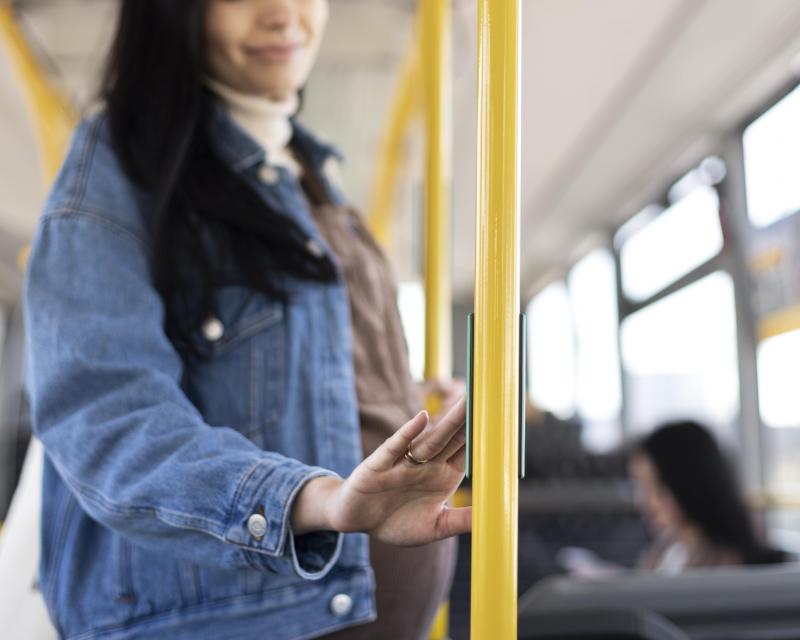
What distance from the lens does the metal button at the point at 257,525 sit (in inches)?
23.2

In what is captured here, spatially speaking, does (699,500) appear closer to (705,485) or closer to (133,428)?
(705,485)

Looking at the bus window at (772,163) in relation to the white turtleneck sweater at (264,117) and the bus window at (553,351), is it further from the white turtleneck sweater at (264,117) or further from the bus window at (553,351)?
the bus window at (553,351)

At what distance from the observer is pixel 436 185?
46.8 inches

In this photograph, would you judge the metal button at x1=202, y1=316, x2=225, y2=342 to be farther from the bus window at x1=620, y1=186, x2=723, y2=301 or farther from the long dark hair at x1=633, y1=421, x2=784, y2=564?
the bus window at x1=620, y1=186, x2=723, y2=301

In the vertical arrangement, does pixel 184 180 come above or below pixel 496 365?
above

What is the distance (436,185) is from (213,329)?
514 millimetres

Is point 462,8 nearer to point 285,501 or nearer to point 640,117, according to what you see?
point 640,117

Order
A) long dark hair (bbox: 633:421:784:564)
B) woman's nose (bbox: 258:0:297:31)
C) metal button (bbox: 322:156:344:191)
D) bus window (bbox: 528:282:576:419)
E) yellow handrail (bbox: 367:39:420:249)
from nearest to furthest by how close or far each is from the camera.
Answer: woman's nose (bbox: 258:0:297:31)
metal button (bbox: 322:156:344:191)
yellow handrail (bbox: 367:39:420:249)
long dark hair (bbox: 633:421:784:564)
bus window (bbox: 528:282:576:419)

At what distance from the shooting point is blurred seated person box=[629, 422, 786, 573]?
2334mm

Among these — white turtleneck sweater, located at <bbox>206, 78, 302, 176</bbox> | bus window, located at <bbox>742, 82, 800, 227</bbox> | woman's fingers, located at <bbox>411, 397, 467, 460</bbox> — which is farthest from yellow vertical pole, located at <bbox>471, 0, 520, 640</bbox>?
bus window, located at <bbox>742, 82, 800, 227</bbox>

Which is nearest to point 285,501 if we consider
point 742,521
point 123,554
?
point 123,554

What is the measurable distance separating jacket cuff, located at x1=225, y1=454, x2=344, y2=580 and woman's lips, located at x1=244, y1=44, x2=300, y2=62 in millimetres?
387

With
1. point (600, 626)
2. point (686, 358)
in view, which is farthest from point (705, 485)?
point (686, 358)

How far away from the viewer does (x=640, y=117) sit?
5.08m
